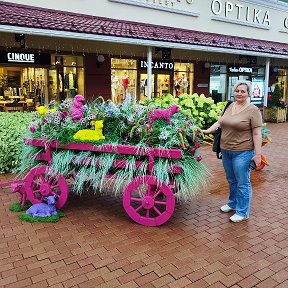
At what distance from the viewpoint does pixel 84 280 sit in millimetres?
2889

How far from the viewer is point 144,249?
3426 millimetres

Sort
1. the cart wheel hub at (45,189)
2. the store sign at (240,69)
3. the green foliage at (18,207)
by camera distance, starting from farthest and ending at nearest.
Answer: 1. the store sign at (240,69)
2. the green foliage at (18,207)
3. the cart wheel hub at (45,189)

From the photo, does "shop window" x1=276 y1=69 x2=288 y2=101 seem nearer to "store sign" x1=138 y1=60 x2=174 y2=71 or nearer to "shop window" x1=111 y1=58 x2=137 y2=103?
"store sign" x1=138 y1=60 x2=174 y2=71

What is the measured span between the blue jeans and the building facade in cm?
364

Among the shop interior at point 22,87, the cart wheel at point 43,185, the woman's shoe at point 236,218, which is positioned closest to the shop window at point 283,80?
the shop interior at point 22,87

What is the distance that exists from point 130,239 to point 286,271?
4.94 feet

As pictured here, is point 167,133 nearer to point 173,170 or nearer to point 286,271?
point 173,170

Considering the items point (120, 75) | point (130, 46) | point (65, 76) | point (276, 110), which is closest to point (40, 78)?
point (65, 76)

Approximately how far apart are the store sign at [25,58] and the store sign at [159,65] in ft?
12.5

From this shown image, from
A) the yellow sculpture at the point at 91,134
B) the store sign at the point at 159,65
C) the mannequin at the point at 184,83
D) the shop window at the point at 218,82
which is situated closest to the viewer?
the yellow sculpture at the point at 91,134

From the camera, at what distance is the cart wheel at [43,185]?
4.17 meters

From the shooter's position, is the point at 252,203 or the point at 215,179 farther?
the point at 215,179

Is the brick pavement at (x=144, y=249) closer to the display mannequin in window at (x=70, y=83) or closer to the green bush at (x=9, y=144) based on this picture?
the green bush at (x=9, y=144)

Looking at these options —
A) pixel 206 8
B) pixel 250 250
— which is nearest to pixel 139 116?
pixel 250 250
